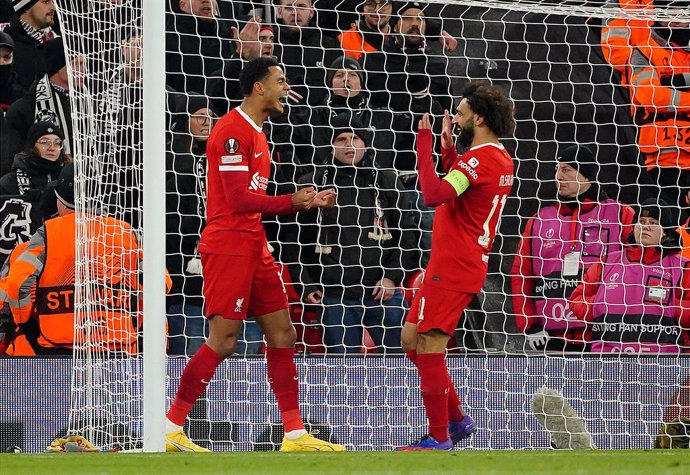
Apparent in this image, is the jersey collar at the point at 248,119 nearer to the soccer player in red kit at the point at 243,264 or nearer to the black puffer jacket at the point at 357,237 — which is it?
the soccer player in red kit at the point at 243,264

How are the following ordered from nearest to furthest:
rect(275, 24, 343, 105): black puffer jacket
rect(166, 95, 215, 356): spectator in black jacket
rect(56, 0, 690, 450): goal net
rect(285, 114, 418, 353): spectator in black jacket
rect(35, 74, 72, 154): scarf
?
rect(56, 0, 690, 450): goal net
rect(166, 95, 215, 356): spectator in black jacket
rect(285, 114, 418, 353): spectator in black jacket
rect(275, 24, 343, 105): black puffer jacket
rect(35, 74, 72, 154): scarf

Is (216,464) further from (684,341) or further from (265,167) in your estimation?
(684,341)

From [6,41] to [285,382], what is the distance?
3.57 metres

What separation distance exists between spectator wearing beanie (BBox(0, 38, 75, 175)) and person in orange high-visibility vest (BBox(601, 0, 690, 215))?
372cm

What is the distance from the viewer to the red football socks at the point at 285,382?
507 cm

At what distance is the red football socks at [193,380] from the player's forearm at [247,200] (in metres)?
0.68

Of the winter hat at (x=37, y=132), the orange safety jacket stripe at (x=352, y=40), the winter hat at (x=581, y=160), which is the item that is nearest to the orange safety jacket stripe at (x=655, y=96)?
the winter hat at (x=581, y=160)

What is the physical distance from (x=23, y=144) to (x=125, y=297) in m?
1.94

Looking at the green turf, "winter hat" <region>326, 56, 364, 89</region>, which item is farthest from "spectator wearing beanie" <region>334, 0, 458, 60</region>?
the green turf

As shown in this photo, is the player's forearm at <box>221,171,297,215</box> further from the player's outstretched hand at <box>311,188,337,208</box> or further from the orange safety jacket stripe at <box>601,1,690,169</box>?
the orange safety jacket stripe at <box>601,1,690,169</box>

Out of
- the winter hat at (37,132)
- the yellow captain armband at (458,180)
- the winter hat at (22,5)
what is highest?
the winter hat at (22,5)

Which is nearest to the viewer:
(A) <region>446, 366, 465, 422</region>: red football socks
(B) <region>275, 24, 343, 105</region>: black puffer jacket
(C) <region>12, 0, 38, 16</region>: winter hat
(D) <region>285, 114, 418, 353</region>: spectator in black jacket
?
(A) <region>446, 366, 465, 422</region>: red football socks

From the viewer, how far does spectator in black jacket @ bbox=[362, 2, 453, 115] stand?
23.2 feet

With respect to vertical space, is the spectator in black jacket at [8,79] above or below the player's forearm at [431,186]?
above
